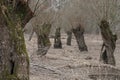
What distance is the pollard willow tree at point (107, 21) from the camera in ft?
72.6

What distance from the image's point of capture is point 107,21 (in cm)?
2275

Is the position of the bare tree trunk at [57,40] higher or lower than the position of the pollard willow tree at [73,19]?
lower

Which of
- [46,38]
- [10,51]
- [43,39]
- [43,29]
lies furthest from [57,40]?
[10,51]

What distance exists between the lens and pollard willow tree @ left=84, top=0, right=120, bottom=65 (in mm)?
22141

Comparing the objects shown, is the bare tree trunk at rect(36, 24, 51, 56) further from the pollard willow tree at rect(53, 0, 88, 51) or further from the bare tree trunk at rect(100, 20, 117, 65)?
the pollard willow tree at rect(53, 0, 88, 51)

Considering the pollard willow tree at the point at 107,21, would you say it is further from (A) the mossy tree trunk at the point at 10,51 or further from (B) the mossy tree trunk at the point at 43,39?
(A) the mossy tree trunk at the point at 10,51

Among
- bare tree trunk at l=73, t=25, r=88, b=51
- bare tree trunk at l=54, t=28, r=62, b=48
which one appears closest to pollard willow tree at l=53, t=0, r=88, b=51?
bare tree trunk at l=73, t=25, r=88, b=51

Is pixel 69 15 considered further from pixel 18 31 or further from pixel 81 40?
pixel 18 31

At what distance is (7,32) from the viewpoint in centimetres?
849

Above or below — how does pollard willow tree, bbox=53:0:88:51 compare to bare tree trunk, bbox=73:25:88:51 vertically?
above

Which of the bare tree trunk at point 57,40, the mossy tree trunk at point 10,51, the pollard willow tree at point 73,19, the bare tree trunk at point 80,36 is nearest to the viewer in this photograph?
the mossy tree trunk at point 10,51

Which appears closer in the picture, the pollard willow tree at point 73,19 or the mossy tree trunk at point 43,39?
the mossy tree trunk at point 43,39

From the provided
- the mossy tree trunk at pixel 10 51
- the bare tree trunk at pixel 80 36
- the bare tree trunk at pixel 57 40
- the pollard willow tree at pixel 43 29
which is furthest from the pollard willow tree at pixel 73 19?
the mossy tree trunk at pixel 10 51

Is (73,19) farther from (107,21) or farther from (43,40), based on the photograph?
(107,21)
